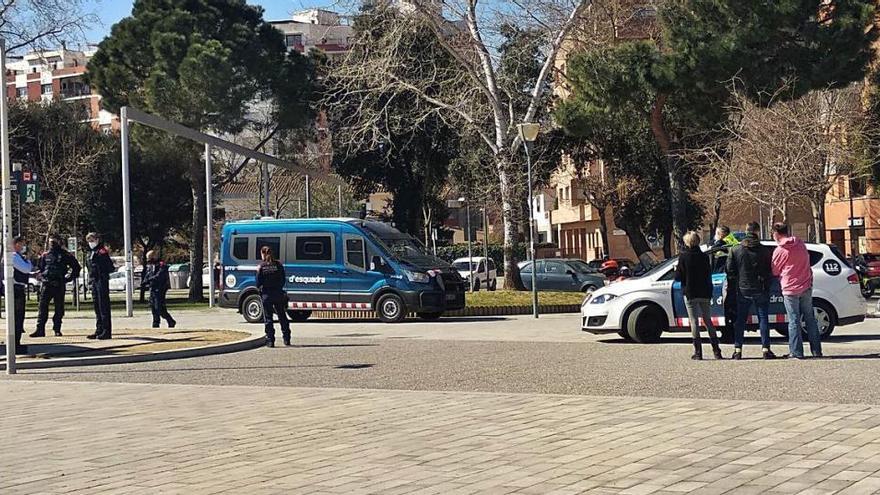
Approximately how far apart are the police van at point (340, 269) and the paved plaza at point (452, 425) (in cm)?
945

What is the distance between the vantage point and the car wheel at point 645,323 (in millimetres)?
18172

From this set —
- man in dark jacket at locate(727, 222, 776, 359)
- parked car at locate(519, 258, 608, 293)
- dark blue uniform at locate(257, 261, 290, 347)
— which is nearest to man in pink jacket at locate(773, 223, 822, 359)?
man in dark jacket at locate(727, 222, 776, 359)

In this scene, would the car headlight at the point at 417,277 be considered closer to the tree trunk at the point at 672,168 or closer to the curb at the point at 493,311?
the curb at the point at 493,311

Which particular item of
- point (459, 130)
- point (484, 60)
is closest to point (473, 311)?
point (484, 60)

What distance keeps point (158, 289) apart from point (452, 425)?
1597cm

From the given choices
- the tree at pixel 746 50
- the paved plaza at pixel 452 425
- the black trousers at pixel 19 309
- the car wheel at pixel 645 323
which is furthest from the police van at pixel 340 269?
the paved plaza at pixel 452 425

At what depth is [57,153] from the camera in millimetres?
52562

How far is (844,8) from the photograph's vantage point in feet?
105

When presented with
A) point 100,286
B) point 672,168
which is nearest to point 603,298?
point 100,286

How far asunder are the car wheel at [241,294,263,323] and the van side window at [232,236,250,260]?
99 centimetres

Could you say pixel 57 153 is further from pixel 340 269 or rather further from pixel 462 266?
pixel 340 269

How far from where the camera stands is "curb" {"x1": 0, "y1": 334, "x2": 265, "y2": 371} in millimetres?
16234

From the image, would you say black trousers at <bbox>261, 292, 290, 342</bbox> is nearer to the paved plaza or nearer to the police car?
the paved plaza

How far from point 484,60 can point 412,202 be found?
22.6 metres
